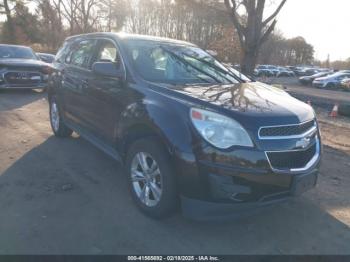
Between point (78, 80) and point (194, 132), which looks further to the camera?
point (78, 80)

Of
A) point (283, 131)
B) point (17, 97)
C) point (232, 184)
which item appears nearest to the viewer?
point (232, 184)

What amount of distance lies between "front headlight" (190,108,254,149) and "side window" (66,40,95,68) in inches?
104

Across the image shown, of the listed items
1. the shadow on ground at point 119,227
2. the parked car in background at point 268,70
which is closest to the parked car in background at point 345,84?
the parked car in background at point 268,70

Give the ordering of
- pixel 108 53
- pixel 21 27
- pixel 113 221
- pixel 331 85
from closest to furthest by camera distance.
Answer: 1. pixel 113 221
2. pixel 108 53
3. pixel 331 85
4. pixel 21 27

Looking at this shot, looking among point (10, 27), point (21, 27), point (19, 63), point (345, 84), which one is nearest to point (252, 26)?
point (19, 63)

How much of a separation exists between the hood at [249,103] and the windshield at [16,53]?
10.8 m

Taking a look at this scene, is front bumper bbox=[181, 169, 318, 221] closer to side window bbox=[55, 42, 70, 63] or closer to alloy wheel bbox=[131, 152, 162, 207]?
alloy wheel bbox=[131, 152, 162, 207]

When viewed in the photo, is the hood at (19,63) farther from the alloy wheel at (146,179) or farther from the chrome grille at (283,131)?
the chrome grille at (283,131)

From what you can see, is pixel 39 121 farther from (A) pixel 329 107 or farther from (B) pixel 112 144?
(A) pixel 329 107

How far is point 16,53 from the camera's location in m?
13.1

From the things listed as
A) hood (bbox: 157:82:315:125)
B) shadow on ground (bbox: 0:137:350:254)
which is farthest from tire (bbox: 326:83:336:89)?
hood (bbox: 157:82:315:125)

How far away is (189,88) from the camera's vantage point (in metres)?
3.85

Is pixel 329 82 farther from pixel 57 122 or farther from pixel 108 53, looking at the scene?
pixel 108 53

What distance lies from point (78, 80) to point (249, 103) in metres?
2.85
